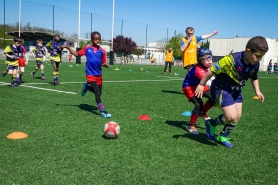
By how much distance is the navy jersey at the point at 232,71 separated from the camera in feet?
13.4

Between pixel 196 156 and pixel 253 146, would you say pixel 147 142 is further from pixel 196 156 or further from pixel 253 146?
pixel 253 146

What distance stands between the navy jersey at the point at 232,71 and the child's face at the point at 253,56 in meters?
0.12

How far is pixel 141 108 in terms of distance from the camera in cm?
739

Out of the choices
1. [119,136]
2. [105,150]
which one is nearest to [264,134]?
[119,136]

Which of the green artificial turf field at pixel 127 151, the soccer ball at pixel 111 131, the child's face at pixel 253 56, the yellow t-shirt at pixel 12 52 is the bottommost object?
the green artificial turf field at pixel 127 151

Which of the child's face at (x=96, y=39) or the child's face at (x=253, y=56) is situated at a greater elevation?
the child's face at (x=96, y=39)

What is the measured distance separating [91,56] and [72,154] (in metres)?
3.37

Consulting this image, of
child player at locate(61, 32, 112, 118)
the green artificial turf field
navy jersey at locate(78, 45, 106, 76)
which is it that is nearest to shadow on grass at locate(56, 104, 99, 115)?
the green artificial turf field

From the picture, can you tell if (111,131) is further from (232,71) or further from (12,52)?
(12,52)

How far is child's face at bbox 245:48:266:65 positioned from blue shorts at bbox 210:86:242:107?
608mm

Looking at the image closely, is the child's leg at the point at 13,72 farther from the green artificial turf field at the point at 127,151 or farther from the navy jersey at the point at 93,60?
the navy jersey at the point at 93,60

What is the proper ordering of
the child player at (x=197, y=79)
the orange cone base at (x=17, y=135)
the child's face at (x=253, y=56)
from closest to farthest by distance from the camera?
the child's face at (x=253, y=56)
the orange cone base at (x=17, y=135)
the child player at (x=197, y=79)

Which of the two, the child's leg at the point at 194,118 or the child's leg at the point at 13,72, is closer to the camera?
the child's leg at the point at 194,118

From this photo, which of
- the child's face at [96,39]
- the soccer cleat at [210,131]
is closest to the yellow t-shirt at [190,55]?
the child's face at [96,39]
